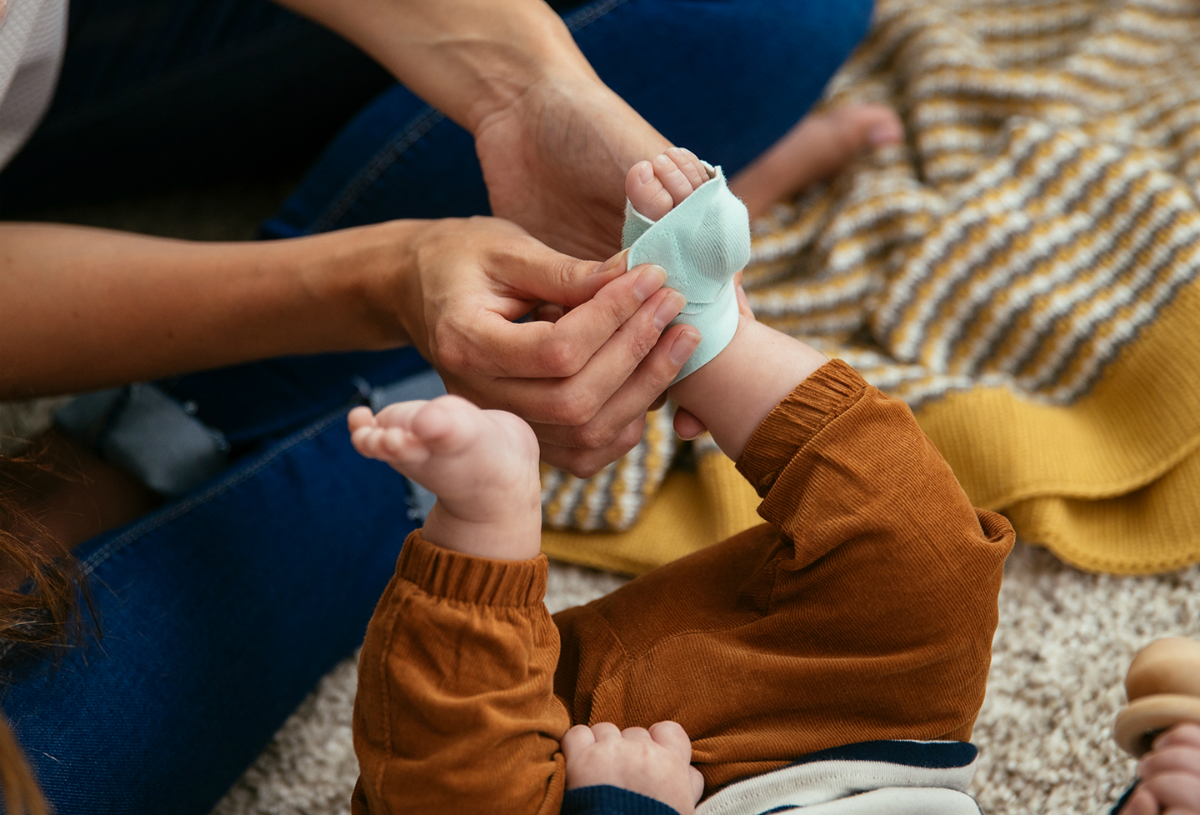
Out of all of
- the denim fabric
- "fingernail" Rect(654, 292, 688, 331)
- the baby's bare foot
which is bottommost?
the denim fabric

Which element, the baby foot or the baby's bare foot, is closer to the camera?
the baby foot

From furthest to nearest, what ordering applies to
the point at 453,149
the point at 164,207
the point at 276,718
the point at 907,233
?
the point at 164,207, the point at 907,233, the point at 453,149, the point at 276,718

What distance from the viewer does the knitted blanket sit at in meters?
0.84

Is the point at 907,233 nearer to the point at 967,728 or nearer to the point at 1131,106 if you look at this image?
the point at 1131,106

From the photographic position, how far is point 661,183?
0.62 m

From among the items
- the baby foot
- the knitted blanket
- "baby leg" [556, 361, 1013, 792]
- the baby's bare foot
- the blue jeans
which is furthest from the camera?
the baby's bare foot

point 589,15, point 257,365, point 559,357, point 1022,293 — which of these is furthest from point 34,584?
point 1022,293

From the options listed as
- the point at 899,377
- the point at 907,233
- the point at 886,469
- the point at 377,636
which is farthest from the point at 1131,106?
the point at 377,636

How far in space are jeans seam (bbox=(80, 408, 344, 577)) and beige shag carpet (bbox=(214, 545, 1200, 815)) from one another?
0.73 feet

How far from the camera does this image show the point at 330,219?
3.07ft

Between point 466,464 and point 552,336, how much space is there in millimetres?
125

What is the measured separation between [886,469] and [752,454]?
9cm

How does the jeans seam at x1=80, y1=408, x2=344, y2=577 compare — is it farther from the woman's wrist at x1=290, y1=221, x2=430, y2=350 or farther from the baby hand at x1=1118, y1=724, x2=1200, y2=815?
the baby hand at x1=1118, y1=724, x2=1200, y2=815

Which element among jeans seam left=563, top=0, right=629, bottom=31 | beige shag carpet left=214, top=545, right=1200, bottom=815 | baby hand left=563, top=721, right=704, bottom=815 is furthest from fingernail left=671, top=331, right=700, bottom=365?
jeans seam left=563, top=0, right=629, bottom=31
